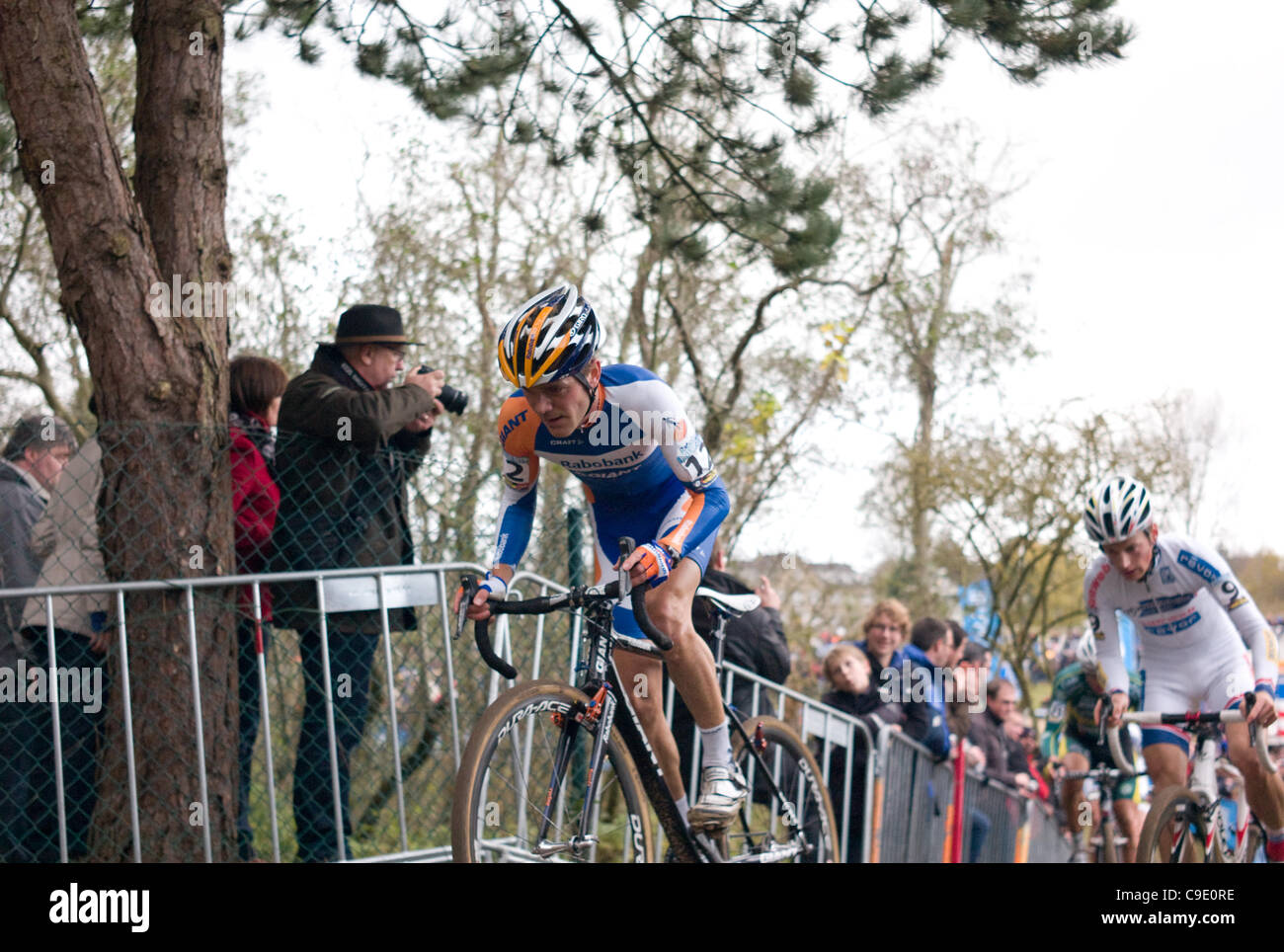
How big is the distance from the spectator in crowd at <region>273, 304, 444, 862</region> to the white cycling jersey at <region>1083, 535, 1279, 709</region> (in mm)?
3449

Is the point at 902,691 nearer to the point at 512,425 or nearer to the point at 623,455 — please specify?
the point at 623,455

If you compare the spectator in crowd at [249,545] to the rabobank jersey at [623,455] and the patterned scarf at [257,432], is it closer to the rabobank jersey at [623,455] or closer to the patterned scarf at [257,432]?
the patterned scarf at [257,432]

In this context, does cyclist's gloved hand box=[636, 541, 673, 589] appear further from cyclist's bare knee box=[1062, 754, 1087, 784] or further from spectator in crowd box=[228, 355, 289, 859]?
cyclist's bare knee box=[1062, 754, 1087, 784]

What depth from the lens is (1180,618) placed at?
20.8 ft

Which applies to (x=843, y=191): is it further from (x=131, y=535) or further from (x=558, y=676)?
(x=131, y=535)

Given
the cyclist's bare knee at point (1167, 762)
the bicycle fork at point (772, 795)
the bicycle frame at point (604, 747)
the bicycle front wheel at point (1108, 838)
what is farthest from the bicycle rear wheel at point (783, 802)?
the bicycle front wheel at point (1108, 838)

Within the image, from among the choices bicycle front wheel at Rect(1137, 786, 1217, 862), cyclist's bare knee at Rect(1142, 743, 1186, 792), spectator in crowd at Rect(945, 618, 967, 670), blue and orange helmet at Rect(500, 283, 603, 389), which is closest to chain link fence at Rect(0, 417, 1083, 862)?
blue and orange helmet at Rect(500, 283, 603, 389)

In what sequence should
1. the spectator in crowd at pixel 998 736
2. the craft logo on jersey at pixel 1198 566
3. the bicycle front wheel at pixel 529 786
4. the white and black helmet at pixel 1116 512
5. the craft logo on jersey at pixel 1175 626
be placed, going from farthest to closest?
the spectator in crowd at pixel 998 736, the craft logo on jersey at pixel 1175 626, the craft logo on jersey at pixel 1198 566, the white and black helmet at pixel 1116 512, the bicycle front wheel at pixel 529 786

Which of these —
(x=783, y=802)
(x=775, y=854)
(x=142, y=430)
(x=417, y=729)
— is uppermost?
(x=142, y=430)

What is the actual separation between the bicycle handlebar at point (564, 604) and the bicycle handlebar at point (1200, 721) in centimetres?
264

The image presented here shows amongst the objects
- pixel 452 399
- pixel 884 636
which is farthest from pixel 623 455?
pixel 884 636

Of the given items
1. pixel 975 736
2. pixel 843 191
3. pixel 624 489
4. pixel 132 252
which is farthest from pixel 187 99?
pixel 843 191

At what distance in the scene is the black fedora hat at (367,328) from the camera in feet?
16.9

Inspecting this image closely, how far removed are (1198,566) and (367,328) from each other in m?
4.05
